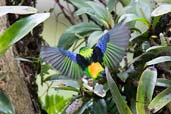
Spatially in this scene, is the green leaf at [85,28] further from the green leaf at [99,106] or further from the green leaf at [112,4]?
the green leaf at [99,106]

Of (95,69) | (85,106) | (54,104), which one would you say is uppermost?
(95,69)

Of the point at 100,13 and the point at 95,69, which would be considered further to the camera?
the point at 100,13

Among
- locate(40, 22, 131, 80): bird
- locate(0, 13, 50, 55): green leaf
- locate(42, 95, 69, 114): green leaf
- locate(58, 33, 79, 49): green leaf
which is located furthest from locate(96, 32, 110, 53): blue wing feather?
locate(42, 95, 69, 114): green leaf

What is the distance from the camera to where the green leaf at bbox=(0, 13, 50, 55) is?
1.81 feet

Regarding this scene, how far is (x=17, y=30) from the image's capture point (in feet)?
1.86

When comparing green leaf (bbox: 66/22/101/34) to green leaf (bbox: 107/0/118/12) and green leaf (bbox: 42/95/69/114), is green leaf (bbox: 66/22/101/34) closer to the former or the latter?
green leaf (bbox: 107/0/118/12)

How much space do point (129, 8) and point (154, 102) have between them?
0.25 m

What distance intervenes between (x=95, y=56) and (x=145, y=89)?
100 millimetres

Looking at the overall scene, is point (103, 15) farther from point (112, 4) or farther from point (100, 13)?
point (112, 4)

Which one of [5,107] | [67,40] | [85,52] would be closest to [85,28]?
[67,40]

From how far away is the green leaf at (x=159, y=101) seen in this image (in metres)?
0.54

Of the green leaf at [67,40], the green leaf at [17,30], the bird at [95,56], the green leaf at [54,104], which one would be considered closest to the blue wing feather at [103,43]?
the bird at [95,56]

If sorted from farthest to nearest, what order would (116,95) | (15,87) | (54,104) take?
(54,104), (15,87), (116,95)

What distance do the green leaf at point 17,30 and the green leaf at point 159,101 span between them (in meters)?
0.23
